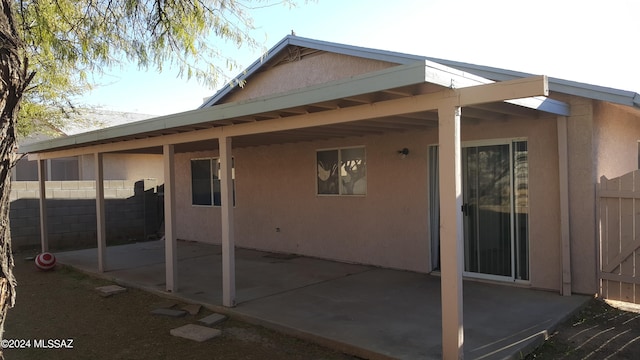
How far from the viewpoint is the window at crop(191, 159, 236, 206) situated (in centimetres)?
1155

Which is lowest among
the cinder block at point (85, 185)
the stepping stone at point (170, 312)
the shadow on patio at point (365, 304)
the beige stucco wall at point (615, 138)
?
the stepping stone at point (170, 312)

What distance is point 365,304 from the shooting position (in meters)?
5.88

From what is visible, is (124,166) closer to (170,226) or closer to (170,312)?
(170,226)

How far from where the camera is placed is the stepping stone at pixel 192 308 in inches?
235

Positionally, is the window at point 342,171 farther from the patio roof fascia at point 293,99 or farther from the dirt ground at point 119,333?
the dirt ground at point 119,333

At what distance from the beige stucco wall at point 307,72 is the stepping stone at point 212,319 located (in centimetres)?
550

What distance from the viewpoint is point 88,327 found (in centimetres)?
564

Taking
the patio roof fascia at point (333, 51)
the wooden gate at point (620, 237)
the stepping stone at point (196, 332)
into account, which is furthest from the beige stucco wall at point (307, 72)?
the stepping stone at point (196, 332)

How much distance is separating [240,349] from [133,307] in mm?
2456

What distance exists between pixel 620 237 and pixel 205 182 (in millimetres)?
9103

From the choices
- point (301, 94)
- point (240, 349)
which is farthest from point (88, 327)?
point (301, 94)

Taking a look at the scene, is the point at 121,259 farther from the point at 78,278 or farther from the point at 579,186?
the point at 579,186

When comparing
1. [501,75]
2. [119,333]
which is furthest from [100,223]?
[501,75]

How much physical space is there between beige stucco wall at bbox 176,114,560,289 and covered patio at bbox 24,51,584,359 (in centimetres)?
31
